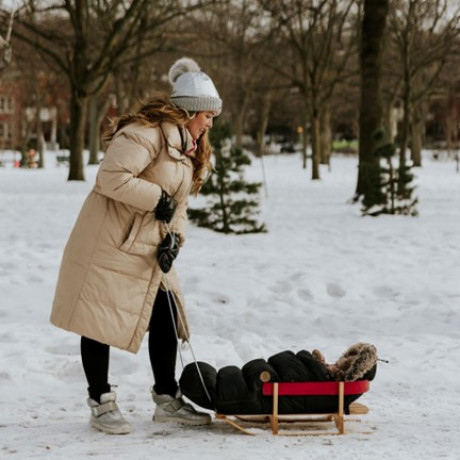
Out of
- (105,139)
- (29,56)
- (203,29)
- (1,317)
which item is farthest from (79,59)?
(105,139)

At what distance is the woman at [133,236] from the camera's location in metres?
3.94

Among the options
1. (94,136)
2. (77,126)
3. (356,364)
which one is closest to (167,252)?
(356,364)

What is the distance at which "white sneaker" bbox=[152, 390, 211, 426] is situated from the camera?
13.9 ft

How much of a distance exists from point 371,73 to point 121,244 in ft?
44.9

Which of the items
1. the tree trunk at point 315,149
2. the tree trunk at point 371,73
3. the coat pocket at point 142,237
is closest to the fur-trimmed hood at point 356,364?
the coat pocket at point 142,237

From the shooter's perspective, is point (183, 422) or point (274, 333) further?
point (274, 333)

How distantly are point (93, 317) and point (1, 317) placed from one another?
3.19m

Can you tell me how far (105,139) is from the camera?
162 inches

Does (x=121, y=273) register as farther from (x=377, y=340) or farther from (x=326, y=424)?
(x=377, y=340)

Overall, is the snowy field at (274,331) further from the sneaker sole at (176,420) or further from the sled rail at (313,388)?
the sled rail at (313,388)

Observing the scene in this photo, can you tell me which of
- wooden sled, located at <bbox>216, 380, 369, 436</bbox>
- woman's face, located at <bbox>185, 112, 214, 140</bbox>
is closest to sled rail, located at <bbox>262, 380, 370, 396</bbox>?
wooden sled, located at <bbox>216, 380, 369, 436</bbox>

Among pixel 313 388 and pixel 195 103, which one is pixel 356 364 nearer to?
pixel 313 388

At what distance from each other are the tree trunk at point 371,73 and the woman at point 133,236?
12.7 m

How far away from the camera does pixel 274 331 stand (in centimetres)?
669
